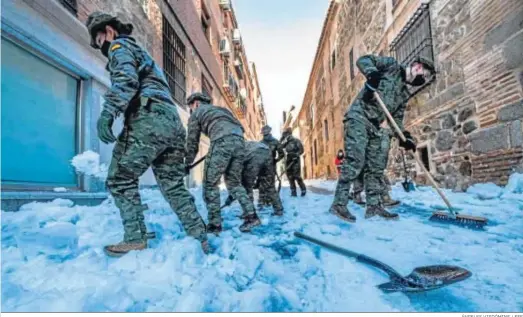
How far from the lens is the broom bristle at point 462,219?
2469 millimetres

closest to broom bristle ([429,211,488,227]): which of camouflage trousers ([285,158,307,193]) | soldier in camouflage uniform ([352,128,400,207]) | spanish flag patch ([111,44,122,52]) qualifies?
soldier in camouflage uniform ([352,128,400,207])

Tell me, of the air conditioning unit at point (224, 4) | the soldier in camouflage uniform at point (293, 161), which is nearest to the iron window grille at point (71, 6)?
the soldier in camouflage uniform at point (293, 161)

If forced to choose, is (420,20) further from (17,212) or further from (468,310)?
(17,212)

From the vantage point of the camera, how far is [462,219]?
8.52ft

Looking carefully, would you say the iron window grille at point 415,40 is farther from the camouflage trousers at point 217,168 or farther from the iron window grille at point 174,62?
the iron window grille at point 174,62

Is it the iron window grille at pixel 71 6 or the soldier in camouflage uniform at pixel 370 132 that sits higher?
the iron window grille at pixel 71 6

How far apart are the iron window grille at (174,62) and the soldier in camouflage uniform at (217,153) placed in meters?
5.11

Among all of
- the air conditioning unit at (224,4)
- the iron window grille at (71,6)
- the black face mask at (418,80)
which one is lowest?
the black face mask at (418,80)

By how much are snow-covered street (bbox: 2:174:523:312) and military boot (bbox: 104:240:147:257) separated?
49 millimetres

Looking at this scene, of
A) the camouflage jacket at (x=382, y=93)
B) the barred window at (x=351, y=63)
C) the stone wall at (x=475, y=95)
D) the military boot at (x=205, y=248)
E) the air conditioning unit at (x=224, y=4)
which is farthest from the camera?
the air conditioning unit at (x=224, y=4)

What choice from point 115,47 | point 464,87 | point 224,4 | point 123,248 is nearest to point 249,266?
point 123,248

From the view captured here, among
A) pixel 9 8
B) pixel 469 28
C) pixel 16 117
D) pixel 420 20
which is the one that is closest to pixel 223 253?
pixel 16 117

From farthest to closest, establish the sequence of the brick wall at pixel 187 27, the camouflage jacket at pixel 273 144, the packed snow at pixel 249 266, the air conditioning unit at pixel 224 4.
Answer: the air conditioning unit at pixel 224 4
the camouflage jacket at pixel 273 144
the brick wall at pixel 187 27
the packed snow at pixel 249 266

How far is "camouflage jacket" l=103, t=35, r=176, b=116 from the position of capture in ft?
5.87
